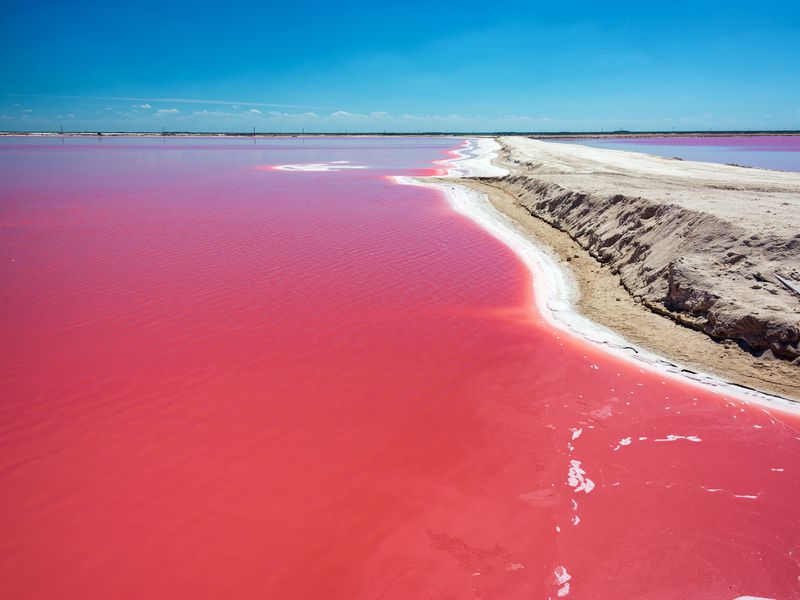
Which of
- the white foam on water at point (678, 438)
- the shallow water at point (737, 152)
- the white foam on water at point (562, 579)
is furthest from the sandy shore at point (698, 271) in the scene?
the shallow water at point (737, 152)

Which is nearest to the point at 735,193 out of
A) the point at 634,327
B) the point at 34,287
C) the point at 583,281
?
the point at 583,281

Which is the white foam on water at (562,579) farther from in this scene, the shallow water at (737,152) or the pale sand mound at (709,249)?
the shallow water at (737,152)

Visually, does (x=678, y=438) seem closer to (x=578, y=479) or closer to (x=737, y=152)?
(x=578, y=479)

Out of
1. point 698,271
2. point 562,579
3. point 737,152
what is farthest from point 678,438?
point 737,152

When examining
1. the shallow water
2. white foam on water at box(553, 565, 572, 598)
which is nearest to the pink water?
white foam on water at box(553, 565, 572, 598)

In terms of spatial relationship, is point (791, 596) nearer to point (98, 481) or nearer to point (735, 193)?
point (98, 481)

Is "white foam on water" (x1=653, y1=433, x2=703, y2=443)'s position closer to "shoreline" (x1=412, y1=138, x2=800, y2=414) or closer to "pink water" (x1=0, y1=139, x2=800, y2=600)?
"pink water" (x1=0, y1=139, x2=800, y2=600)
